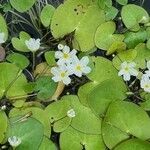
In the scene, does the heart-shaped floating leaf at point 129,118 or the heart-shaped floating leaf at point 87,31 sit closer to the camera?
the heart-shaped floating leaf at point 129,118

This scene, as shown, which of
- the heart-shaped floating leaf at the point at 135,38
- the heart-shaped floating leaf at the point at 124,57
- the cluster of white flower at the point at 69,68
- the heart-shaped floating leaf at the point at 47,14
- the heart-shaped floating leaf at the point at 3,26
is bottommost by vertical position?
the heart-shaped floating leaf at the point at 124,57

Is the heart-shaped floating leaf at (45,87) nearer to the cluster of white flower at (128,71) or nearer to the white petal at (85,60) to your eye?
the white petal at (85,60)

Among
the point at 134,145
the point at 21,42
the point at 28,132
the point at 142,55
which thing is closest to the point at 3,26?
the point at 21,42

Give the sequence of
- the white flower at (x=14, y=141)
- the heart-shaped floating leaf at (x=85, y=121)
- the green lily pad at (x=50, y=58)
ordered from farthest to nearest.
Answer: the green lily pad at (x=50, y=58) < the heart-shaped floating leaf at (x=85, y=121) < the white flower at (x=14, y=141)

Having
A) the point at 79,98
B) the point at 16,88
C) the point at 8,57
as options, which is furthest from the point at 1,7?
the point at 79,98

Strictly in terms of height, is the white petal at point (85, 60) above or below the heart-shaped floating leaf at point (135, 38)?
above

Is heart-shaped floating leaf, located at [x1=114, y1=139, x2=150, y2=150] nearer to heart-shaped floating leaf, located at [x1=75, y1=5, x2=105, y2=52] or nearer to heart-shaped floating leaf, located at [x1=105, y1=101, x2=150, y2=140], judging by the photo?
heart-shaped floating leaf, located at [x1=105, y1=101, x2=150, y2=140]

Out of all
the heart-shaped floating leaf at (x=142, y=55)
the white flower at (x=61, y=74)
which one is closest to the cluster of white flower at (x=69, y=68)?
the white flower at (x=61, y=74)

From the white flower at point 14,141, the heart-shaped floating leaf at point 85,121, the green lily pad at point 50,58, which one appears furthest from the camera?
the green lily pad at point 50,58
